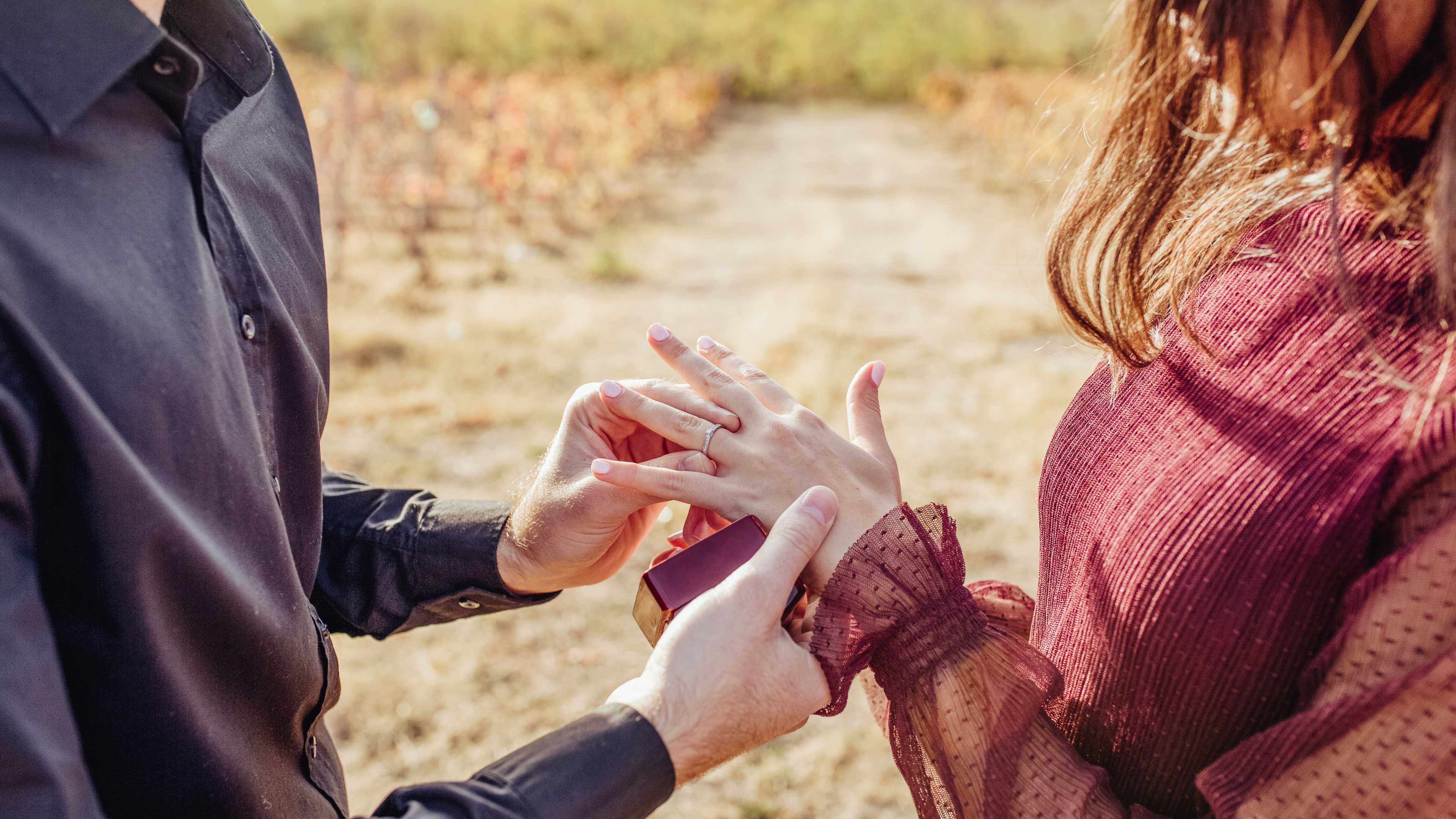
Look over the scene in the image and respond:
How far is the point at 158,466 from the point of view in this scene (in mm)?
822

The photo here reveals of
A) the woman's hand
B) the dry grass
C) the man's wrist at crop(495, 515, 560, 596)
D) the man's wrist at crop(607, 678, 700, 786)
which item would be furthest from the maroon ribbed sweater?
the dry grass

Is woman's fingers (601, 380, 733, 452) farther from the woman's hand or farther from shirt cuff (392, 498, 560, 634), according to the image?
shirt cuff (392, 498, 560, 634)

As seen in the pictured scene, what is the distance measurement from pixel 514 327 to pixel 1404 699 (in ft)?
19.4

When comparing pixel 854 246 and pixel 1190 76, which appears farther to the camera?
pixel 854 246

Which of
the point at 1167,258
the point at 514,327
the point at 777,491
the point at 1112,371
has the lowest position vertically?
the point at 514,327

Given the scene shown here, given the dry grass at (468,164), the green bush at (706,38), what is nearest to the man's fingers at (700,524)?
the dry grass at (468,164)

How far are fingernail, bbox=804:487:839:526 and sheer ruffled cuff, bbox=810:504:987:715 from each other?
5 cm

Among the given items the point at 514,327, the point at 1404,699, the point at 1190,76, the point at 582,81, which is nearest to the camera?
the point at 1404,699

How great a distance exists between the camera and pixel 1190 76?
111cm

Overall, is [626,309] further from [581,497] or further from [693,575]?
[693,575]

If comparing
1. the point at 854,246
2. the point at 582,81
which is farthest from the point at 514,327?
the point at 582,81

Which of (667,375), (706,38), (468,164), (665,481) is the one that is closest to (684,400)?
(665,481)

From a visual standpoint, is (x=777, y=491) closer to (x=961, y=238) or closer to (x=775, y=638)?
(x=775, y=638)

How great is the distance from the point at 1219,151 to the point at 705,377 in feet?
2.49
